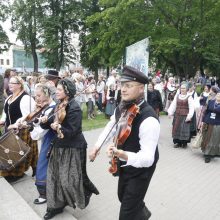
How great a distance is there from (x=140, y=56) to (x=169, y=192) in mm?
5253

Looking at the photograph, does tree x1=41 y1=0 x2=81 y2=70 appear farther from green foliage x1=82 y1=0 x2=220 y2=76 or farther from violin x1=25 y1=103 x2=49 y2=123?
violin x1=25 y1=103 x2=49 y2=123

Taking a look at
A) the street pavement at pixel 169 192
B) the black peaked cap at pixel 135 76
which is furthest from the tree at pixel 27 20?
the black peaked cap at pixel 135 76

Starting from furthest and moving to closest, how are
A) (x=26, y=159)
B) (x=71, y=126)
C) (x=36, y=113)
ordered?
(x=26, y=159) → (x=36, y=113) → (x=71, y=126)

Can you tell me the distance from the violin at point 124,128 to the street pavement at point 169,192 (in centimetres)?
155

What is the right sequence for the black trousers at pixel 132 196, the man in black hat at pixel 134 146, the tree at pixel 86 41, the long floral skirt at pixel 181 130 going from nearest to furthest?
the man in black hat at pixel 134 146 → the black trousers at pixel 132 196 → the long floral skirt at pixel 181 130 → the tree at pixel 86 41

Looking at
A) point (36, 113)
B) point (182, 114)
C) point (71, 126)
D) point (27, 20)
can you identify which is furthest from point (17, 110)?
point (27, 20)

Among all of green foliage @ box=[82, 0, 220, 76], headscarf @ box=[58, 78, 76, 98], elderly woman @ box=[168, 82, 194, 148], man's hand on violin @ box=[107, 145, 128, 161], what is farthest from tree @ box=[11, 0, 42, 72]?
man's hand on violin @ box=[107, 145, 128, 161]

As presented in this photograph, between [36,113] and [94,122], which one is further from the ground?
[36,113]

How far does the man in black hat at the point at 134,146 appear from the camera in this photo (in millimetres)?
2857

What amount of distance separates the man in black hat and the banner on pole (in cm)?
665

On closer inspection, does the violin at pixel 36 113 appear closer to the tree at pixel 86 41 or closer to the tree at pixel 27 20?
the tree at pixel 86 41

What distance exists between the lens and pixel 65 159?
13.8 ft

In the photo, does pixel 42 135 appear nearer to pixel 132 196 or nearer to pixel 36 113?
pixel 36 113

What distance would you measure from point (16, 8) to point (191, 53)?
22.0m
